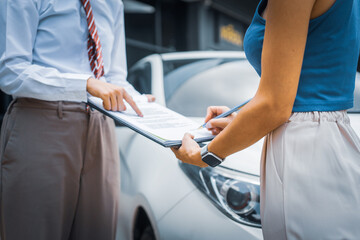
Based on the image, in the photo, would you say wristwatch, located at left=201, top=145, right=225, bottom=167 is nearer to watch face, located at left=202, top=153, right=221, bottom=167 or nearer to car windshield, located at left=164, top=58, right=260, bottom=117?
watch face, located at left=202, top=153, right=221, bottom=167

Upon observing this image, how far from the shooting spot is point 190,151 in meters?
1.01

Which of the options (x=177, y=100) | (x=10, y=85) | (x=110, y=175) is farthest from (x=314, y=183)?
(x=177, y=100)

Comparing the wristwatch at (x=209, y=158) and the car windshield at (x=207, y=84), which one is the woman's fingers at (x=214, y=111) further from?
the car windshield at (x=207, y=84)

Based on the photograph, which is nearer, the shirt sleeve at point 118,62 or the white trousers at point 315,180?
the white trousers at point 315,180

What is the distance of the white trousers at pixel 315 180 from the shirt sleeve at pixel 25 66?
78 cm

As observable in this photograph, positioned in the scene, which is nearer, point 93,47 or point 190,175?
point 93,47

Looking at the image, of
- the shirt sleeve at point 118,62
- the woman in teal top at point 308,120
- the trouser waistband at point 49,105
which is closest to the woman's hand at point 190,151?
the woman in teal top at point 308,120

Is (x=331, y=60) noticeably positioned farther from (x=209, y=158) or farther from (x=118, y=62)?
(x=118, y=62)

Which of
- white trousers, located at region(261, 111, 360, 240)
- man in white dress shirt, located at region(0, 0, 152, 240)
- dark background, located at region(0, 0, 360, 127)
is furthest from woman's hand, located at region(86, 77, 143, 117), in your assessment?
dark background, located at region(0, 0, 360, 127)

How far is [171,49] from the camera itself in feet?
28.9

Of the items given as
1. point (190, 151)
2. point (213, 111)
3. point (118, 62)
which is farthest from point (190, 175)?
point (118, 62)

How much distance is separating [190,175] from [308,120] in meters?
0.77

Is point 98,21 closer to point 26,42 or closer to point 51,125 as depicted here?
point 26,42

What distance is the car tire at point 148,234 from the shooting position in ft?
5.77
